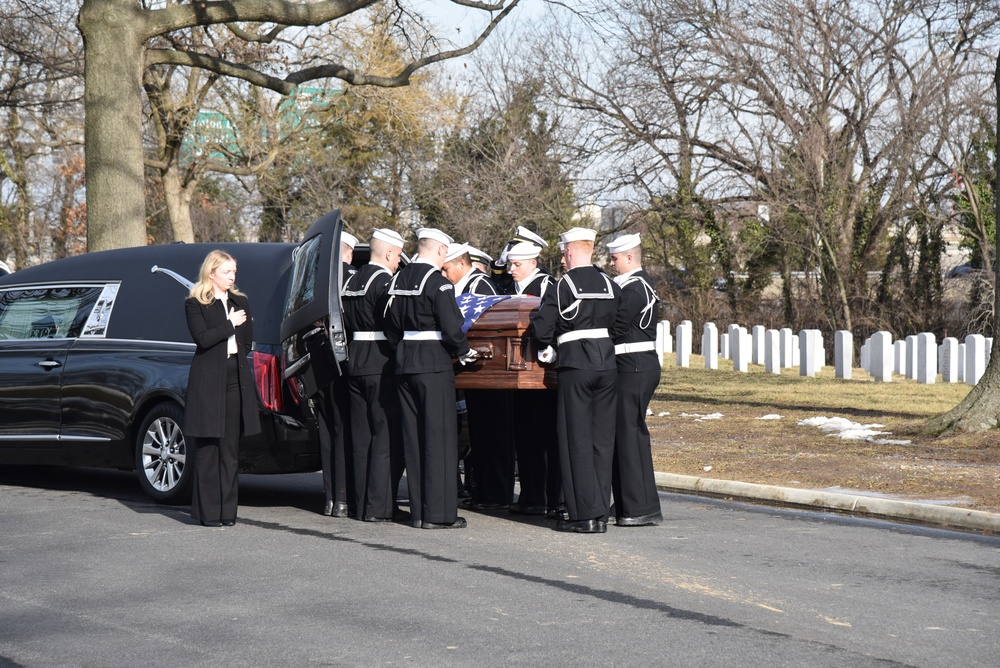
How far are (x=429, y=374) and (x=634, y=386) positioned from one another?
137 cm

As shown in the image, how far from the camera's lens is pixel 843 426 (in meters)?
13.9

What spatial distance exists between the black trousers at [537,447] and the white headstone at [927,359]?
45.2 feet

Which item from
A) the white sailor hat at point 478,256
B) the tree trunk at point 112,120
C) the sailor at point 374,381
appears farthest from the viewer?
the tree trunk at point 112,120

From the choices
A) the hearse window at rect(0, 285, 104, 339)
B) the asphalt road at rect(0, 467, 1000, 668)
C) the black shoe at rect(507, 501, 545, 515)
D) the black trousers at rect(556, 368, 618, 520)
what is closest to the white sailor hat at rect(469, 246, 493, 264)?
the black shoe at rect(507, 501, 545, 515)

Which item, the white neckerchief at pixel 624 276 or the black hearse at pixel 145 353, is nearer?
the white neckerchief at pixel 624 276

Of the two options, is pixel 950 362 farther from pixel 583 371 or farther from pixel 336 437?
pixel 336 437

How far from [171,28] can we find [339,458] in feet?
32.1

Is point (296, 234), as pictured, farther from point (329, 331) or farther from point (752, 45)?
point (329, 331)

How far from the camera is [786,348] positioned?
24625 mm

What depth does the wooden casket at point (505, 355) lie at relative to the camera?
27.7 feet

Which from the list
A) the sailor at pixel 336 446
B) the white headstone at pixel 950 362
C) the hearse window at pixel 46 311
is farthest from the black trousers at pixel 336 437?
the white headstone at pixel 950 362

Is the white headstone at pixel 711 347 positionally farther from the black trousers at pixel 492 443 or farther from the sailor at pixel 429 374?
the sailor at pixel 429 374

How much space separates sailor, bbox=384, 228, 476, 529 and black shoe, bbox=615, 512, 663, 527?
1.08 meters

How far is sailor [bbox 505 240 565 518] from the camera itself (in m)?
8.92
